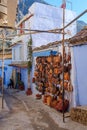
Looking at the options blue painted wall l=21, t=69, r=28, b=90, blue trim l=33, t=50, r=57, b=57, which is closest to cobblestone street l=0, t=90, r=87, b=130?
blue trim l=33, t=50, r=57, b=57

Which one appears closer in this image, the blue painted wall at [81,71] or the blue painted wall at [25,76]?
the blue painted wall at [81,71]

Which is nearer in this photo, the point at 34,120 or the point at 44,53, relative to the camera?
the point at 34,120

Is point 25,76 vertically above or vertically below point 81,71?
below

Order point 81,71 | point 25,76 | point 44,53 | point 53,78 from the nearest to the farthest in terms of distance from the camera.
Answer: point 81,71 → point 53,78 → point 44,53 → point 25,76

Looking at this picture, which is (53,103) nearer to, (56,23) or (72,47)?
(72,47)

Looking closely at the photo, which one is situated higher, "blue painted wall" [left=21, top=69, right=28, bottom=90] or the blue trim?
the blue trim

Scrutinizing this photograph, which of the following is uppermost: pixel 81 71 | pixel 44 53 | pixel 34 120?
pixel 44 53

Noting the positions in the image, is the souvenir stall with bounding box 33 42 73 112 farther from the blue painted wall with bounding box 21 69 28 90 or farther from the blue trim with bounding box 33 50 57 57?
the blue painted wall with bounding box 21 69 28 90

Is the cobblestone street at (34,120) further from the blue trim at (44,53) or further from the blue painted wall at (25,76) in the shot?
the blue painted wall at (25,76)

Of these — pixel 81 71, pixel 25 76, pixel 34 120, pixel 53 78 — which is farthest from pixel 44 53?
pixel 25 76

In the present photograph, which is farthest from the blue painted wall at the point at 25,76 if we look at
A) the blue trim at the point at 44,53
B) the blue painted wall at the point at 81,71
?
the blue painted wall at the point at 81,71

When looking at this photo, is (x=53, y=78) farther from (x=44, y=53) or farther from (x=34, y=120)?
(x=34, y=120)

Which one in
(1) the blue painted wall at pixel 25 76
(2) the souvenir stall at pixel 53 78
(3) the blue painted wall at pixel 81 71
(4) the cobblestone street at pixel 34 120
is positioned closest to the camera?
(4) the cobblestone street at pixel 34 120

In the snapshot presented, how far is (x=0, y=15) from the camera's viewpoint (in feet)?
14.2
